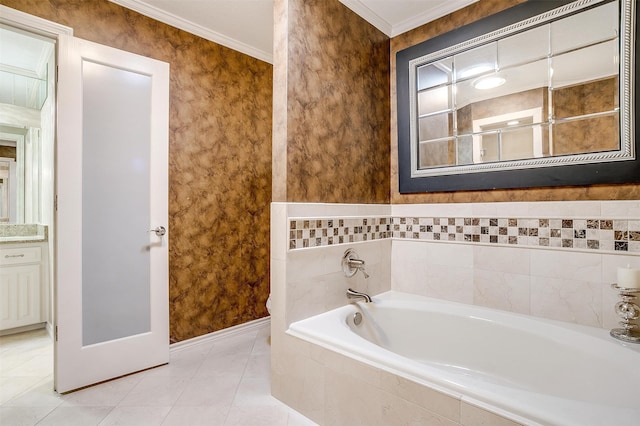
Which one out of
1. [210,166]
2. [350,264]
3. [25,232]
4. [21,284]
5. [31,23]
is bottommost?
[21,284]

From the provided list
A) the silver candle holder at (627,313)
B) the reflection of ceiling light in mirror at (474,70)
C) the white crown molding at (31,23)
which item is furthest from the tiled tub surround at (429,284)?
the white crown molding at (31,23)

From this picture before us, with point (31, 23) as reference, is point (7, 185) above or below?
below

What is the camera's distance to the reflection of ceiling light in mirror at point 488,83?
1895 millimetres

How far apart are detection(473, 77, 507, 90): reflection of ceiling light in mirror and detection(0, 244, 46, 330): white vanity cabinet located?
12.8ft

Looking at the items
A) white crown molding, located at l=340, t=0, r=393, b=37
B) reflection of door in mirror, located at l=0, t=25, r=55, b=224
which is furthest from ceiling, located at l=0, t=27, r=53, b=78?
white crown molding, located at l=340, t=0, r=393, b=37

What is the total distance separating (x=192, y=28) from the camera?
2.33 m

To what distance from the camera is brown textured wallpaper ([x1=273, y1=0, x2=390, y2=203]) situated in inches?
68.0

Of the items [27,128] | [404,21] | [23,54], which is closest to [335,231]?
[404,21]

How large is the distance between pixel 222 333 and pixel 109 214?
1.24 metres

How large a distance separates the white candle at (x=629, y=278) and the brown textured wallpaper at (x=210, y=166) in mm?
2364

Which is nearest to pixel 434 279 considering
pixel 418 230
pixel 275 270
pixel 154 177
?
pixel 418 230

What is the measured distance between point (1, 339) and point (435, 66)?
4.14m

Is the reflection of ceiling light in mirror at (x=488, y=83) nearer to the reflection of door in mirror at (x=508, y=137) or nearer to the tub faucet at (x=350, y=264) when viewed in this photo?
the reflection of door in mirror at (x=508, y=137)

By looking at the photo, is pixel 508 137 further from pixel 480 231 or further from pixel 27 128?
pixel 27 128
